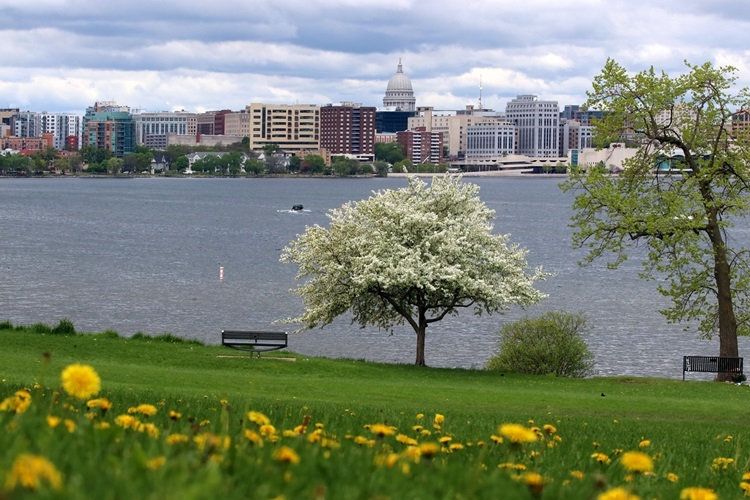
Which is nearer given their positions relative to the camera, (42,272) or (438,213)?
(438,213)

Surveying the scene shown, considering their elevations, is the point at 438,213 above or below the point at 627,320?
above

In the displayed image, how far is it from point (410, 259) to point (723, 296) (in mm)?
9906

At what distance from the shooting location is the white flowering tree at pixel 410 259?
3441 centimetres

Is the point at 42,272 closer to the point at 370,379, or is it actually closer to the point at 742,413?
the point at 370,379

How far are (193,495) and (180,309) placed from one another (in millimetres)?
61750

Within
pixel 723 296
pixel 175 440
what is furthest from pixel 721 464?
pixel 723 296

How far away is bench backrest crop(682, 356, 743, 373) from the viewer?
36344mm

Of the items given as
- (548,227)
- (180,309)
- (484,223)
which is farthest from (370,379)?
(548,227)

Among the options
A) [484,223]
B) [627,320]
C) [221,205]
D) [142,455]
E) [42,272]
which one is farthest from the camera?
[221,205]

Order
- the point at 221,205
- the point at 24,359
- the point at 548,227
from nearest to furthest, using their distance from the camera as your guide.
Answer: the point at 24,359 < the point at 548,227 < the point at 221,205

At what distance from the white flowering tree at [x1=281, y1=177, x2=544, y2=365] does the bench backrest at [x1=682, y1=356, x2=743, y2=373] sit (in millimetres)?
5170

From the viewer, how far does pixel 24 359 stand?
2881 cm

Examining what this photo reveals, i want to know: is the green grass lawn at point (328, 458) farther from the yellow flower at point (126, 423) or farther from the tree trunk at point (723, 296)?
the tree trunk at point (723, 296)

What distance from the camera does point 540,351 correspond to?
3894 centimetres
